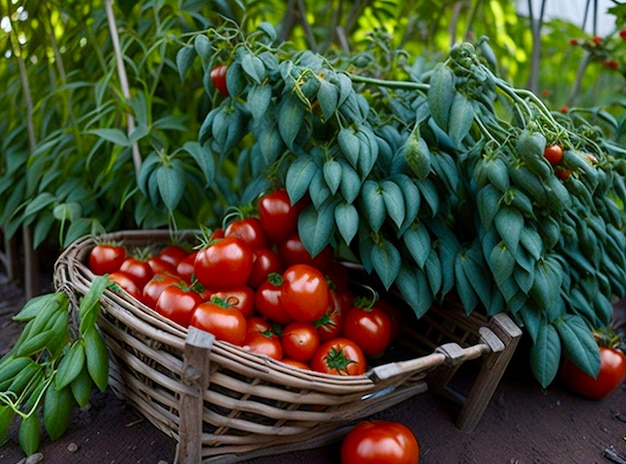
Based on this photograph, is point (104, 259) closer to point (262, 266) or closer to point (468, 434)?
point (262, 266)

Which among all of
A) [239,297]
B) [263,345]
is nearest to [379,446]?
[263,345]

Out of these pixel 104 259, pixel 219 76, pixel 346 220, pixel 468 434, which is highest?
pixel 219 76

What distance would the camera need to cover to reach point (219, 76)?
118 cm

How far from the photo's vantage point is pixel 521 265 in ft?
3.39

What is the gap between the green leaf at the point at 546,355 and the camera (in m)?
1.14

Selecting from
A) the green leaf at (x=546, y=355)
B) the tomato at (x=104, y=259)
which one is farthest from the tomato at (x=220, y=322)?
the green leaf at (x=546, y=355)

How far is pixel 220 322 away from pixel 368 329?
0.34 meters

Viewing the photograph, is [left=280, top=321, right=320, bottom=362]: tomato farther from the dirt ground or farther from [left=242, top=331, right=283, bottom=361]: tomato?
the dirt ground

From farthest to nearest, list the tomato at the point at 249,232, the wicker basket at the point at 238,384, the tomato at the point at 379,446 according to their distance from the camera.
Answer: the tomato at the point at 249,232 → the tomato at the point at 379,446 → the wicker basket at the point at 238,384

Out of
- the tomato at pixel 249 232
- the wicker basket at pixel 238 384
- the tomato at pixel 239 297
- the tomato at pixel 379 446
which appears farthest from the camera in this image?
the tomato at pixel 249 232

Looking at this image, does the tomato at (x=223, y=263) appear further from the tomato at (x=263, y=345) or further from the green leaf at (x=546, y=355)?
the green leaf at (x=546, y=355)

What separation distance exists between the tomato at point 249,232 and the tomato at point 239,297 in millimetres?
105

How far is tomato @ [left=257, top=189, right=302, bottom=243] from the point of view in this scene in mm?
1173

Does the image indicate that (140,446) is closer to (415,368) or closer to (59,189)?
(415,368)
